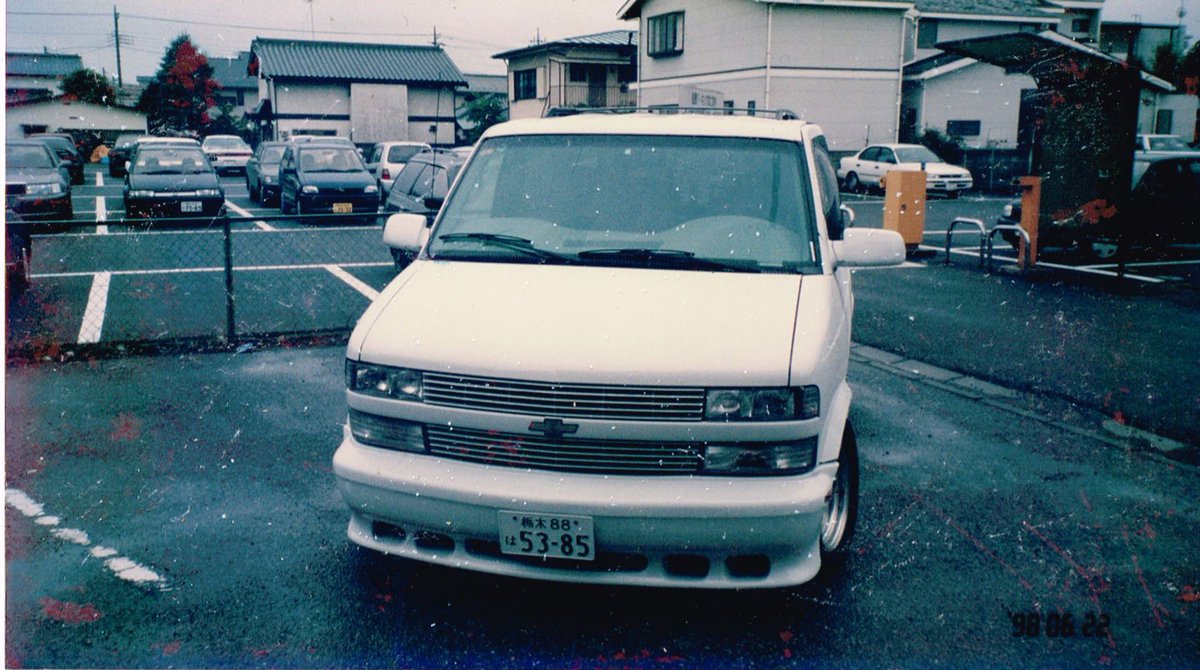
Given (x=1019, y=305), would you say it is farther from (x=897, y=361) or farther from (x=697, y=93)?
(x=697, y=93)

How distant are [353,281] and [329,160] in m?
8.60

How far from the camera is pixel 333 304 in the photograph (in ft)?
33.4

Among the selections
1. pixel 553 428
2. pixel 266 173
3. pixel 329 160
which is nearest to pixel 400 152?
pixel 266 173

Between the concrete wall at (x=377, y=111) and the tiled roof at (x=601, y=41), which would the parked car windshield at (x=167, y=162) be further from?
the concrete wall at (x=377, y=111)

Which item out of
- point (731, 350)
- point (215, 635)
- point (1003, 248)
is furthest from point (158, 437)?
point (1003, 248)

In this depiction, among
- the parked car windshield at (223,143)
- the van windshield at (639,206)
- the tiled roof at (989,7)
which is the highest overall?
the tiled roof at (989,7)

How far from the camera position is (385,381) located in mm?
3404

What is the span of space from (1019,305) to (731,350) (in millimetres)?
7932

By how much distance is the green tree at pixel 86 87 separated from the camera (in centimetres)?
3769

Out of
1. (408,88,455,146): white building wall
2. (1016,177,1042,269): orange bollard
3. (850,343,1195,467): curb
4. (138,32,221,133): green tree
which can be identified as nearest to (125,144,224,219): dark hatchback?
(1016,177,1042,269): orange bollard

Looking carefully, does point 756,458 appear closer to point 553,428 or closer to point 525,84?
point 553,428

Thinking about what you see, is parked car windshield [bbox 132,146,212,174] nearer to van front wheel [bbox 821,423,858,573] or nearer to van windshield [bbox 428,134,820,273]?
van windshield [bbox 428,134,820,273]

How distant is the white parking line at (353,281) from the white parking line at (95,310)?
265 cm

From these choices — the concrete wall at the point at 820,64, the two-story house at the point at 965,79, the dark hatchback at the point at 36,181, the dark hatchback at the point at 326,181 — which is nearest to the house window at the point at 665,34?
the concrete wall at the point at 820,64
